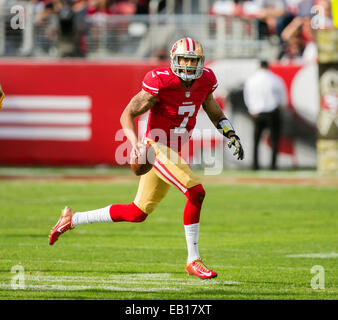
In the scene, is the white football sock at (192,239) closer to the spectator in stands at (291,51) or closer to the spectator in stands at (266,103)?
the spectator in stands at (266,103)

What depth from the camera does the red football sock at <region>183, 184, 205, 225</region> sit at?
655cm

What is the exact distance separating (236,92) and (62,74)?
10.8 ft

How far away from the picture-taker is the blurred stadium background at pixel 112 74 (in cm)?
1568

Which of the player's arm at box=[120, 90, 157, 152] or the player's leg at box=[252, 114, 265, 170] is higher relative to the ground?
the player's arm at box=[120, 90, 157, 152]

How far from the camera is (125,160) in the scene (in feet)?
53.3

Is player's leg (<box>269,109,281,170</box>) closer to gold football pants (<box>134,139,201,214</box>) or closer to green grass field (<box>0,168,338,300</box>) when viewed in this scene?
green grass field (<box>0,168,338,300</box>)

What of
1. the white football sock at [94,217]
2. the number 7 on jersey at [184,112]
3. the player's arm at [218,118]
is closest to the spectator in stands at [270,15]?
the player's arm at [218,118]

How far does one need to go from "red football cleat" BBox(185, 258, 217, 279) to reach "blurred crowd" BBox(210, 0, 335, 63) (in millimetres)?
10215

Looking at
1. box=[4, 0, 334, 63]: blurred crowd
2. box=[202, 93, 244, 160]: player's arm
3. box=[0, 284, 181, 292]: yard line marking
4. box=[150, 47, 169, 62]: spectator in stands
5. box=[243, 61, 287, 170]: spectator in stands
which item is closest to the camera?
box=[0, 284, 181, 292]: yard line marking

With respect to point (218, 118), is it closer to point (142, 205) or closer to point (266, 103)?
point (142, 205)

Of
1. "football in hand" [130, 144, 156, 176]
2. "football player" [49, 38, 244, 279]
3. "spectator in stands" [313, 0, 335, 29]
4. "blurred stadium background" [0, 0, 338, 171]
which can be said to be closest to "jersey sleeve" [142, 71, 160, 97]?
"football player" [49, 38, 244, 279]
